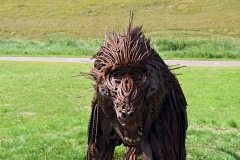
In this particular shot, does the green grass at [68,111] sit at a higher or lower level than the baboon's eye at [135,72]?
lower

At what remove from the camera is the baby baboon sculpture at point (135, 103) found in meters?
2.49

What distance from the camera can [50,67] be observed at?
15.3m

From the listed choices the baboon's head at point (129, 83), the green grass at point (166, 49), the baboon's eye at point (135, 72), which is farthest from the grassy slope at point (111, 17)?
the baboon's eye at point (135, 72)

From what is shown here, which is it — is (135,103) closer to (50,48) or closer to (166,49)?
(166,49)

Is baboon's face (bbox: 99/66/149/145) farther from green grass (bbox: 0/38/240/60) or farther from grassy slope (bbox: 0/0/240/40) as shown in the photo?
grassy slope (bbox: 0/0/240/40)

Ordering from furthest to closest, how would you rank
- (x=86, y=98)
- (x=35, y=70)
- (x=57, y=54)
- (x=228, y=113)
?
1. (x=57, y=54)
2. (x=35, y=70)
3. (x=86, y=98)
4. (x=228, y=113)

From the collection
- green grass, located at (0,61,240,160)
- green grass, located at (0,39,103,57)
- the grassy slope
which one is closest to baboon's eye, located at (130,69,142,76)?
green grass, located at (0,61,240,160)

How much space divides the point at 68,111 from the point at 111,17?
2697 centimetres

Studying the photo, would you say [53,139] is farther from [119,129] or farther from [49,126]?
[119,129]

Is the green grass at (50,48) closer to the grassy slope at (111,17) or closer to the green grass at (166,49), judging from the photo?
the green grass at (166,49)

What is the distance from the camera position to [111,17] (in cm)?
3472

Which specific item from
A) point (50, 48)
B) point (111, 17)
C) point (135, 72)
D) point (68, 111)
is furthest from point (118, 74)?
point (111, 17)

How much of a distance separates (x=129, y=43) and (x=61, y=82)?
31.6ft

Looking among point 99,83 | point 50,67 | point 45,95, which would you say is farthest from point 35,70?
point 99,83
